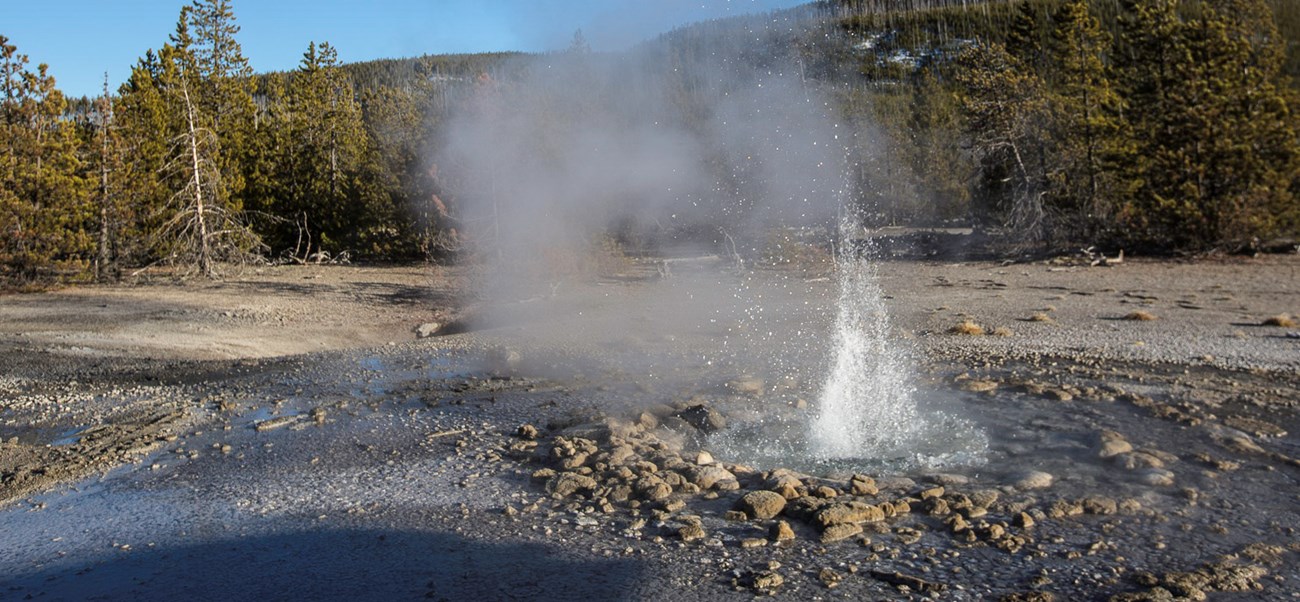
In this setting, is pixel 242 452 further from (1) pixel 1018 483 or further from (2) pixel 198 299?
(2) pixel 198 299

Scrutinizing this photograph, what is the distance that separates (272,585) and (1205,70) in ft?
57.1

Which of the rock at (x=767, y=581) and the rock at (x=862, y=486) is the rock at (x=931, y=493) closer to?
the rock at (x=862, y=486)

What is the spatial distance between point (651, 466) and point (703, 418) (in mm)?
1118

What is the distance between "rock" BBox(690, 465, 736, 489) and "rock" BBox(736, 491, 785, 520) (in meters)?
0.32

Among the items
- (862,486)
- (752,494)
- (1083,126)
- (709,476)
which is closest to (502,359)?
(709,476)

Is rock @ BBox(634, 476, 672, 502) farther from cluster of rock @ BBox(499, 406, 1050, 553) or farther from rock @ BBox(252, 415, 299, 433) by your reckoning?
rock @ BBox(252, 415, 299, 433)

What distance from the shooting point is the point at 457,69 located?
13.9 m

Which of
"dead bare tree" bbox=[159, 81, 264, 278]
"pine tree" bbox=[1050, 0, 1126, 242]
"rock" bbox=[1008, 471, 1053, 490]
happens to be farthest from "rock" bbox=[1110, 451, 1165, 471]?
"dead bare tree" bbox=[159, 81, 264, 278]

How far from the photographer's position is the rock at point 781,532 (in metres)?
3.71

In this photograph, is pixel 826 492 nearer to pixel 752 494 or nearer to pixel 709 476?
pixel 752 494

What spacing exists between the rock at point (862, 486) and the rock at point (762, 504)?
1.24 feet

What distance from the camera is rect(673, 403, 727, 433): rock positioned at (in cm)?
560

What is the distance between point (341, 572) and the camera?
3.54 m

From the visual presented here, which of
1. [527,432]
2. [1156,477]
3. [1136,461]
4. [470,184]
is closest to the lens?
[1156,477]
